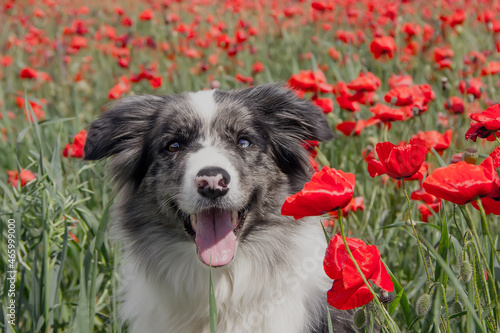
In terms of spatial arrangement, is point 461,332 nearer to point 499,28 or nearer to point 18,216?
point 18,216

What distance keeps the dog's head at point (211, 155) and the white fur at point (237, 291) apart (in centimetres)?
Result: 16

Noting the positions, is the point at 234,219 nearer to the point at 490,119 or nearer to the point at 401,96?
the point at 401,96

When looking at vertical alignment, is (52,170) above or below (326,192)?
below

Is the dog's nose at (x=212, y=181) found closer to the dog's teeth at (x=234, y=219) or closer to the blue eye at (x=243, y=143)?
the dog's teeth at (x=234, y=219)

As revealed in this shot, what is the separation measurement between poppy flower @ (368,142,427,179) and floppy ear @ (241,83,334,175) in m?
1.28

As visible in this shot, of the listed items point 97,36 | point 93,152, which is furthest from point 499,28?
point 97,36

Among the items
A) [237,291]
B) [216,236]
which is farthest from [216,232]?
[237,291]

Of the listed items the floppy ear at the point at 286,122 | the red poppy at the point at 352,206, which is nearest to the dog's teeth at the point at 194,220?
the floppy ear at the point at 286,122

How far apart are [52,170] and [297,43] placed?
13.0 ft

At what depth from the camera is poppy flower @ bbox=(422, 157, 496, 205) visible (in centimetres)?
122

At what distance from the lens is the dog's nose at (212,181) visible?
222 cm

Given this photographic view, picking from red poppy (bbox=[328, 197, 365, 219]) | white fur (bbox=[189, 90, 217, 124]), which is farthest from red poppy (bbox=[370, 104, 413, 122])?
white fur (bbox=[189, 90, 217, 124])

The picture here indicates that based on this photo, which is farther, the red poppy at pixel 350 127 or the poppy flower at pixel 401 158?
the red poppy at pixel 350 127

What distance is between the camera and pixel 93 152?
2.64 metres
